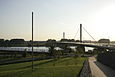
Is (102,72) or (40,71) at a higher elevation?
(40,71)

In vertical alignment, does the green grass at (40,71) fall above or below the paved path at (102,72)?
above

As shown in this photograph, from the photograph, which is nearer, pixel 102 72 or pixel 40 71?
pixel 40 71

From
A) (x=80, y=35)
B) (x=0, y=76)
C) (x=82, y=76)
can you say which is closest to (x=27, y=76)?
(x=0, y=76)

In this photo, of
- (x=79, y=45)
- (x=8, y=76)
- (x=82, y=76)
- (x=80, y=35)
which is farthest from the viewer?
(x=80, y=35)

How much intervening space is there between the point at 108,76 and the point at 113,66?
333 inches

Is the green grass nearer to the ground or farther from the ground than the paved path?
farther from the ground

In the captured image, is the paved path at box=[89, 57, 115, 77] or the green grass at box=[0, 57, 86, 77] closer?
the green grass at box=[0, 57, 86, 77]

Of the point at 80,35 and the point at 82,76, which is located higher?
the point at 80,35

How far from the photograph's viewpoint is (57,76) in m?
16.7

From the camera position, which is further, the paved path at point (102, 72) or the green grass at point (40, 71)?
the paved path at point (102, 72)

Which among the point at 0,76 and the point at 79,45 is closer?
the point at 0,76

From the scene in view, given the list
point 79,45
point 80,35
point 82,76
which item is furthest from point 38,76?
point 80,35

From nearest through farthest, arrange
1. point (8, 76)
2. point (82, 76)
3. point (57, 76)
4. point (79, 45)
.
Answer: point (8, 76) < point (57, 76) < point (82, 76) < point (79, 45)

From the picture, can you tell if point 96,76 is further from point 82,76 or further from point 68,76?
point 68,76
